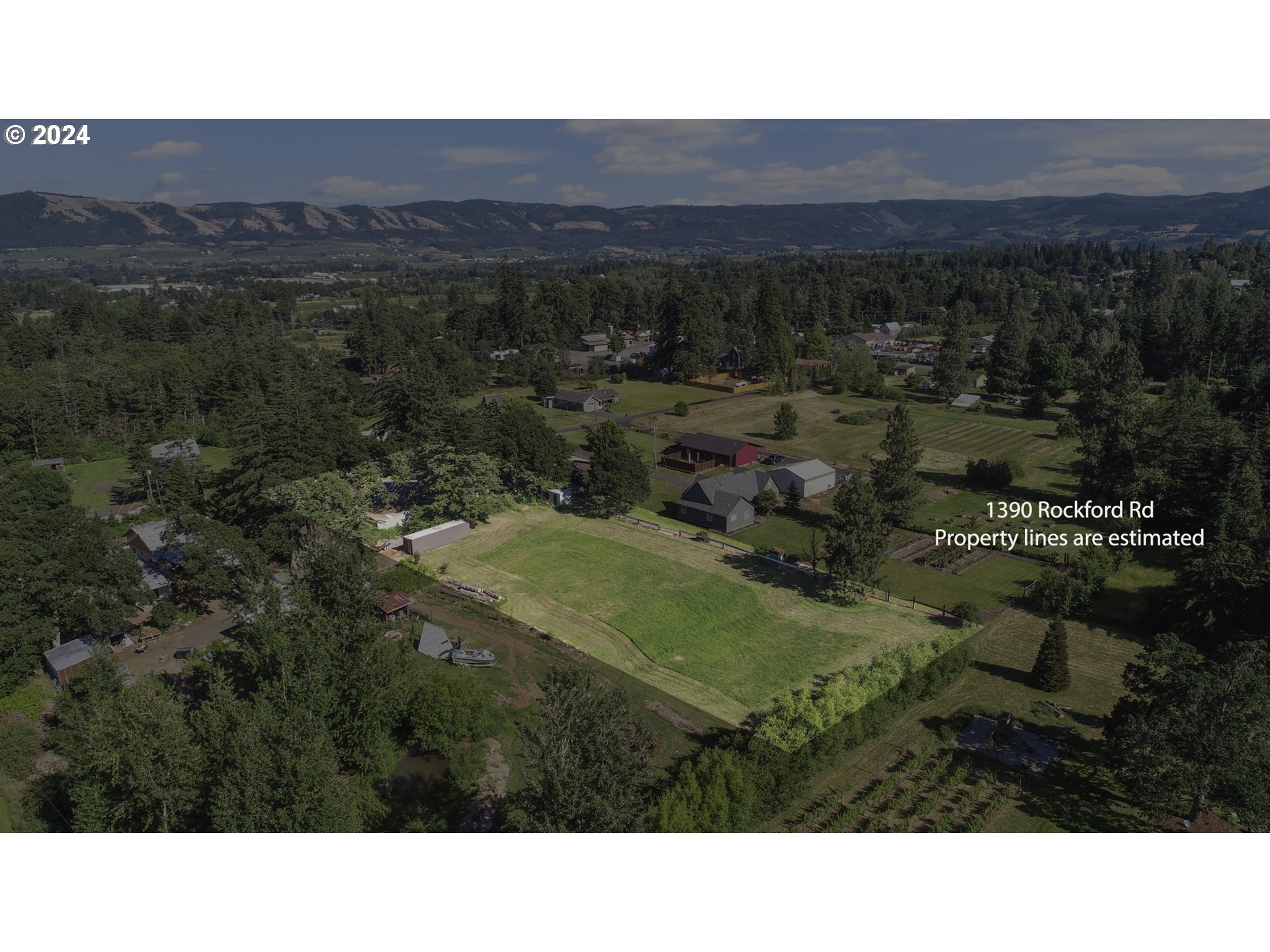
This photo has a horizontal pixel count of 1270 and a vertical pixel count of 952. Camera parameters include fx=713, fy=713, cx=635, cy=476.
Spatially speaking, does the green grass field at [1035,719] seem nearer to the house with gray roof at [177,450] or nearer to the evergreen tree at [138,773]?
the evergreen tree at [138,773]

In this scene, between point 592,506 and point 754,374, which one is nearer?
point 592,506

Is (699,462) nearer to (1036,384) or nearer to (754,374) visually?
(754,374)

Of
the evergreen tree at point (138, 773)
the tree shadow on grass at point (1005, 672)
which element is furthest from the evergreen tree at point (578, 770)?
the tree shadow on grass at point (1005, 672)

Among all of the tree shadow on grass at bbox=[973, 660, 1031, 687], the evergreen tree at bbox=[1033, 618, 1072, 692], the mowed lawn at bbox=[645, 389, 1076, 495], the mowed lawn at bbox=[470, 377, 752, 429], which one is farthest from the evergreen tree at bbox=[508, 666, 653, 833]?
the mowed lawn at bbox=[470, 377, 752, 429]

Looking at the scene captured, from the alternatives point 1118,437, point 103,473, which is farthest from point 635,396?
point 103,473

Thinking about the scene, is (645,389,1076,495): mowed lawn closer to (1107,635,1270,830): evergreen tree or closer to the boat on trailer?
(1107,635,1270,830): evergreen tree

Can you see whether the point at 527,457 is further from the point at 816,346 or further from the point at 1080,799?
the point at 816,346

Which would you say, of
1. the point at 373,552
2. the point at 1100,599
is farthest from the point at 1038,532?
the point at 373,552
